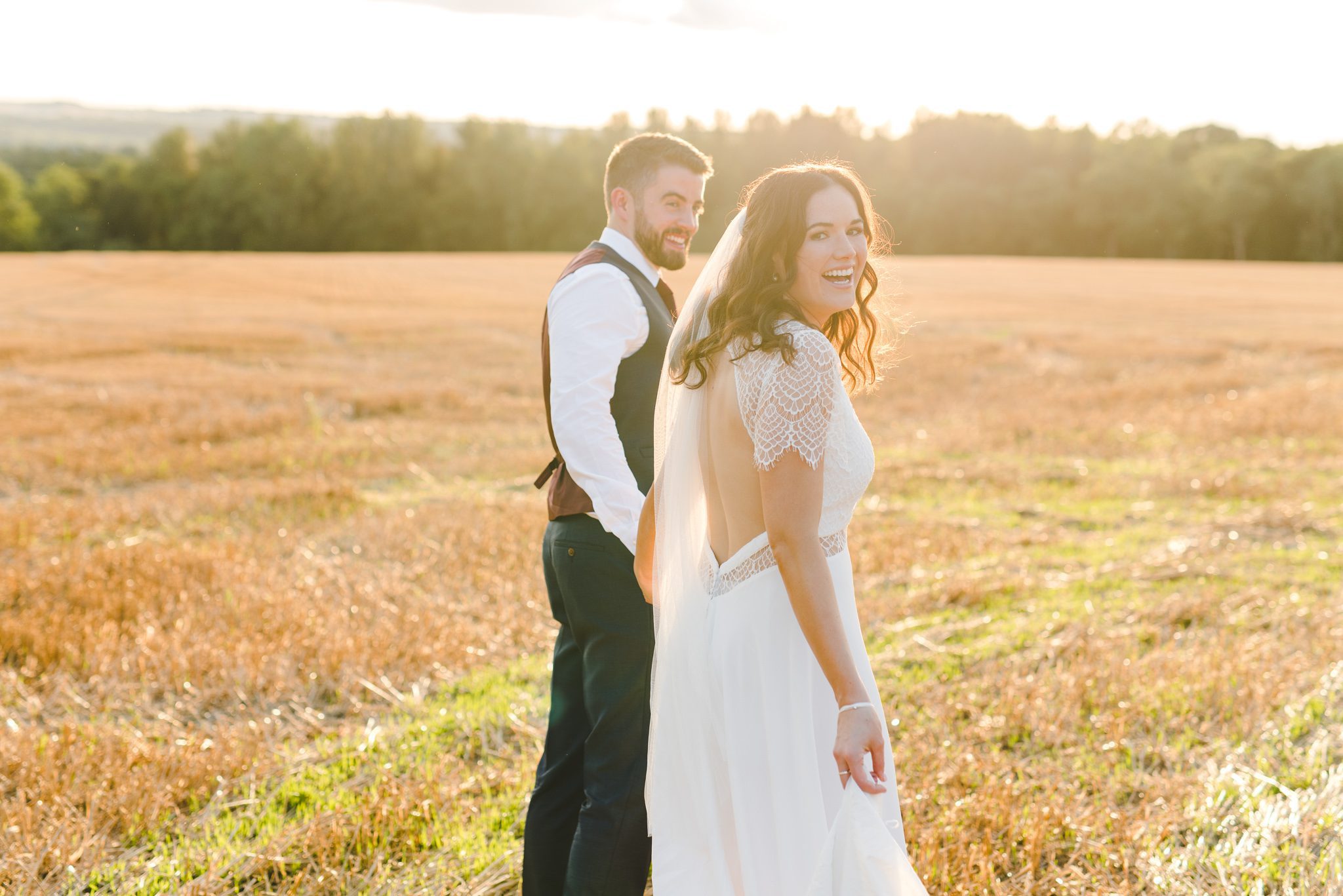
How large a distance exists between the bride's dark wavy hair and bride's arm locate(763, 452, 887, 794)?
0.93ft

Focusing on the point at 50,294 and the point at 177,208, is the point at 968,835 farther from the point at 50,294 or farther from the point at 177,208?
the point at 177,208

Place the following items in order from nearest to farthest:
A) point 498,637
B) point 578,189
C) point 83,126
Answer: point 498,637 < point 578,189 < point 83,126

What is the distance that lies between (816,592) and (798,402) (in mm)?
438

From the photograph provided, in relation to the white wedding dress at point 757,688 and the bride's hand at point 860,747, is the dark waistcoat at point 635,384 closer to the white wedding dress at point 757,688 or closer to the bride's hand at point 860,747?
the white wedding dress at point 757,688

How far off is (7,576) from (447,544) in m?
2.89

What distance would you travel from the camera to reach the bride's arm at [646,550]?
3057mm

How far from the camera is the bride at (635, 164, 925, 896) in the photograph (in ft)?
8.15

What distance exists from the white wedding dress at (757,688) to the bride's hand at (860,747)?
4 centimetres

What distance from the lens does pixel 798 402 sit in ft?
8.13

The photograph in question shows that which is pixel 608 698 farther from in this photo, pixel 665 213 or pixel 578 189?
pixel 578 189

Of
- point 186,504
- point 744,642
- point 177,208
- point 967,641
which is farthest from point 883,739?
point 177,208

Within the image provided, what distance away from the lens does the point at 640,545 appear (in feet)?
10.2

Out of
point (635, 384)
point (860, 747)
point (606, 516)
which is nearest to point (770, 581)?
point (860, 747)

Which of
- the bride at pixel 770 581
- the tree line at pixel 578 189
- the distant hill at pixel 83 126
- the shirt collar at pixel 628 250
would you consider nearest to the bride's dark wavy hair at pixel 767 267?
the bride at pixel 770 581
